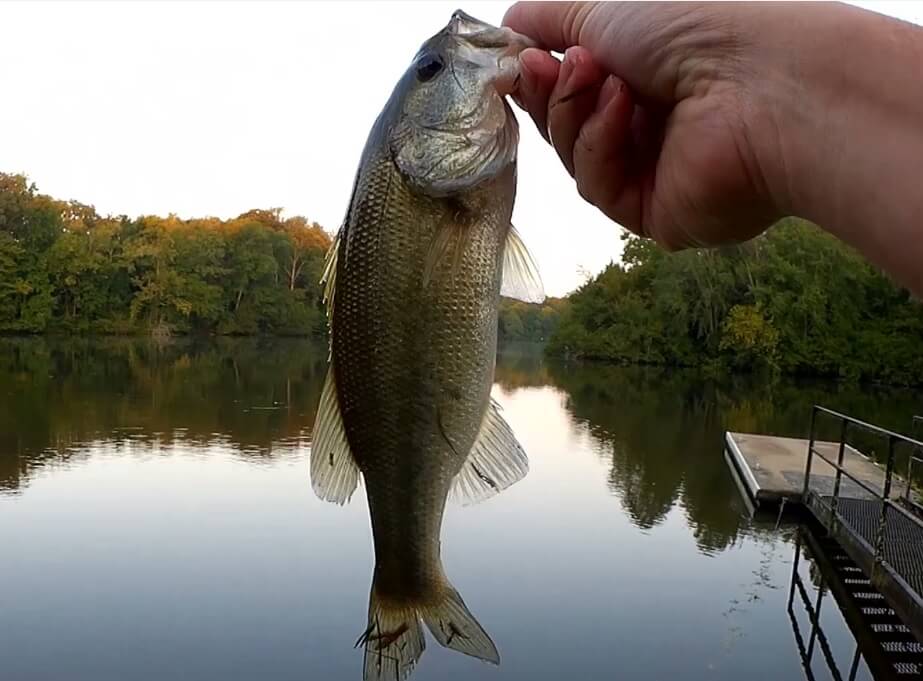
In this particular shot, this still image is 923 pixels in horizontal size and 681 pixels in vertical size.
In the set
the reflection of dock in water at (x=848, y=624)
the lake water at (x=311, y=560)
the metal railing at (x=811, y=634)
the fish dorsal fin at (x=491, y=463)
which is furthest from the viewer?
the lake water at (x=311, y=560)

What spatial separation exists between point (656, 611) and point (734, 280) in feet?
143

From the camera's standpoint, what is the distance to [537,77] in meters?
1.97

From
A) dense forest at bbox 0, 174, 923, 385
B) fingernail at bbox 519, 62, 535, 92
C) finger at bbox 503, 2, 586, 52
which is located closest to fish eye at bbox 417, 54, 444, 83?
fingernail at bbox 519, 62, 535, 92

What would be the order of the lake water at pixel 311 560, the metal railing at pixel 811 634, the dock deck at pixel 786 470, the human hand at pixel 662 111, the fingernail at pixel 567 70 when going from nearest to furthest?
1. the human hand at pixel 662 111
2. the fingernail at pixel 567 70
3. the metal railing at pixel 811 634
4. the lake water at pixel 311 560
5. the dock deck at pixel 786 470

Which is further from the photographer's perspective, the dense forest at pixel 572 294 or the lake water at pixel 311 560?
the dense forest at pixel 572 294

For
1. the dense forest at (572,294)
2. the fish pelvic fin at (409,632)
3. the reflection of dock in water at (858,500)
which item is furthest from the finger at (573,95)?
the dense forest at (572,294)

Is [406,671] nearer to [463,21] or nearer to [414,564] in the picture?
[414,564]

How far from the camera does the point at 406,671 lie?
1.98 meters

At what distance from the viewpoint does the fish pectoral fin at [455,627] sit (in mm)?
1957

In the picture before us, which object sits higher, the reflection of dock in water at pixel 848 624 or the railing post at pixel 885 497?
the railing post at pixel 885 497

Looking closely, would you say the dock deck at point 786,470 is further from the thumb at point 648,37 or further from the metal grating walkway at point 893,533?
the thumb at point 648,37

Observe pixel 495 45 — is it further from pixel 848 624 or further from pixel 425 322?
pixel 848 624

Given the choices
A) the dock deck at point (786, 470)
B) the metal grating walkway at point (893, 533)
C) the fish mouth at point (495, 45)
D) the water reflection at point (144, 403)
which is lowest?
the water reflection at point (144, 403)

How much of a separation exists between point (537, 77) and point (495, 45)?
0.15 meters
